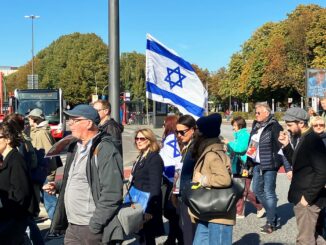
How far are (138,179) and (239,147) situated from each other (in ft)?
10.7

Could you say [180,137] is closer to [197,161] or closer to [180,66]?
[197,161]

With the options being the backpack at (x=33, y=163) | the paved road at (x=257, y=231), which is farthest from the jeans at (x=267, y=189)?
the backpack at (x=33, y=163)

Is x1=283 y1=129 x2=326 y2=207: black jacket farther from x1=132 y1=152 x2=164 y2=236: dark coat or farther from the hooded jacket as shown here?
the hooded jacket

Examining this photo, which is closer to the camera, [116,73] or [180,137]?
[180,137]

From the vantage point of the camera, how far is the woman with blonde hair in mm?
5023

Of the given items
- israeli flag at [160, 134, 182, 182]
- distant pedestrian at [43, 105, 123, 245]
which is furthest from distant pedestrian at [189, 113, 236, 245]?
israeli flag at [160, 134, 182, 182]

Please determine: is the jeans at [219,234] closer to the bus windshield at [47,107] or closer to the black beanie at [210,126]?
the black beanie at [210,126]

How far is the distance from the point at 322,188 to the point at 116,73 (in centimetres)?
368

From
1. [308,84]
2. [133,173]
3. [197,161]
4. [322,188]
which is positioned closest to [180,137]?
[133,173]

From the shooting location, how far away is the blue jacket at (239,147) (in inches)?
313

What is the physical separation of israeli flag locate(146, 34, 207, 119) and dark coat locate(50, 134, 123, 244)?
10.3 feet

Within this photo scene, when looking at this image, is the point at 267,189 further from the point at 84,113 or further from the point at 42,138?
the point at 84,113

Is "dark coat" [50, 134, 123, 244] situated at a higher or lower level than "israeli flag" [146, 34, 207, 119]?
lower

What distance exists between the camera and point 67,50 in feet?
255
